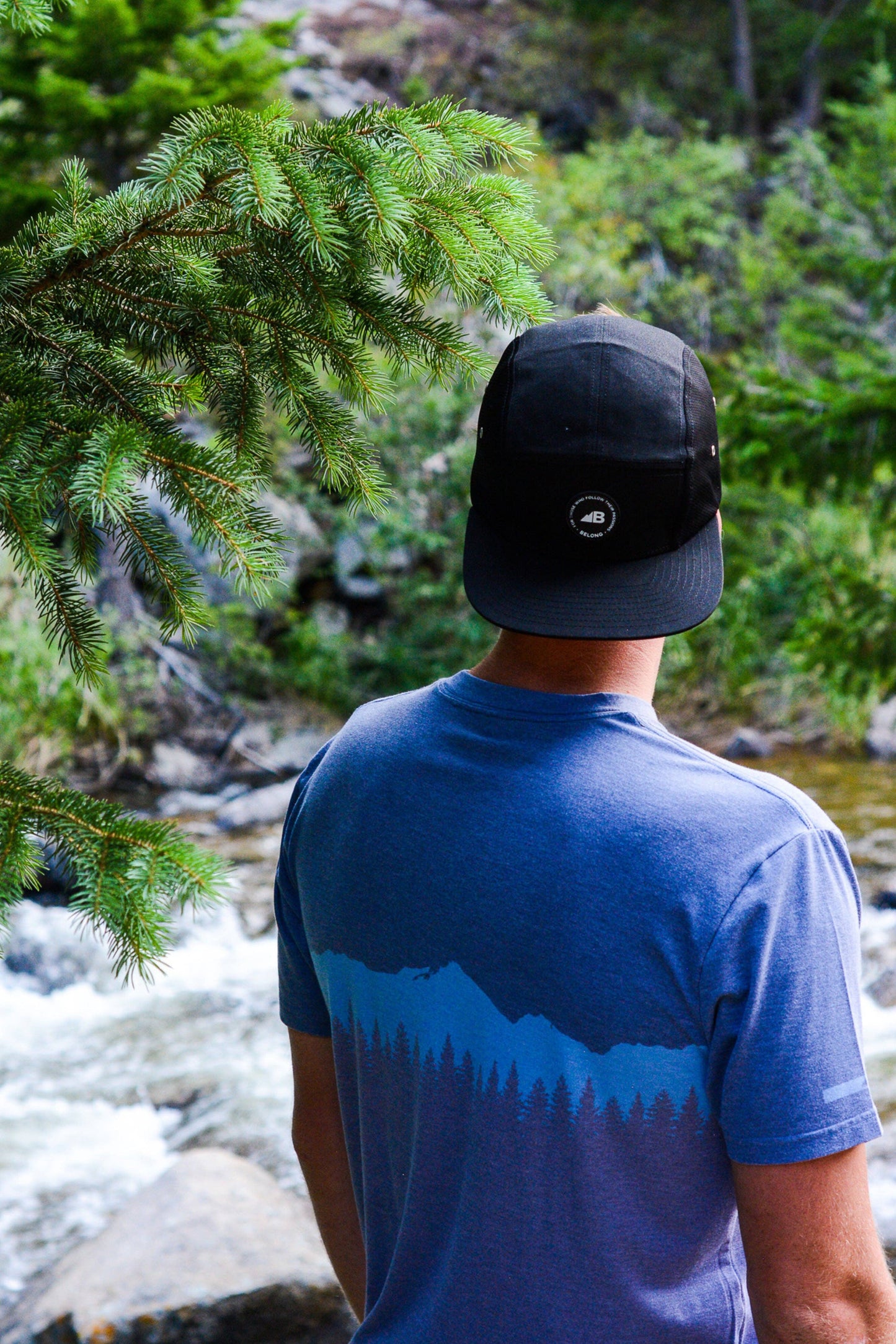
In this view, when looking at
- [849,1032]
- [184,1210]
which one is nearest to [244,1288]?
[184,1210]

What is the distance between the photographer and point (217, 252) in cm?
119

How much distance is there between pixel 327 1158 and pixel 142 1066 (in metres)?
4.04

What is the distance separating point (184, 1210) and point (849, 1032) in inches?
107

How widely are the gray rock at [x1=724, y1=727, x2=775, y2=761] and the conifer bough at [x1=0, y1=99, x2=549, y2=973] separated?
8504 millimetres

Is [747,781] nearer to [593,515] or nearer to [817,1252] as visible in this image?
[593,515]

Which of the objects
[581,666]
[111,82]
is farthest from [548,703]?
[111,82]

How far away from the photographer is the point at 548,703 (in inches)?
38.0

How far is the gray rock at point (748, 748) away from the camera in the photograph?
947 centimetres

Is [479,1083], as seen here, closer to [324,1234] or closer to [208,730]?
[324,1234]

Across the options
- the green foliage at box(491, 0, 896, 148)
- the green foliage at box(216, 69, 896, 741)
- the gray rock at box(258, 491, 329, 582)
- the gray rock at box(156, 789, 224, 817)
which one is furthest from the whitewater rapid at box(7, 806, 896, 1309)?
the green foliage at box(491, 0, 896, 148)

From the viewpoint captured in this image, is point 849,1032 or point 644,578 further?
point 644,578

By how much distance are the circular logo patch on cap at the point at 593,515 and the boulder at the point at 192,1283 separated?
8.45 ft

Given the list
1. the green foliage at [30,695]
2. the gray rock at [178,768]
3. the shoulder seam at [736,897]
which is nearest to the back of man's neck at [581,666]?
the shoulder seam at [736,897]

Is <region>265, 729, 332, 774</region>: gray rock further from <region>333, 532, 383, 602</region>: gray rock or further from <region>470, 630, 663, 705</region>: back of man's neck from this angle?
<region>470, 630, 663, 705</region>: back of man's neck
